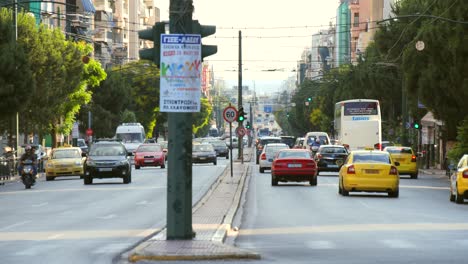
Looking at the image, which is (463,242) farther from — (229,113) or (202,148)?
(202,148)

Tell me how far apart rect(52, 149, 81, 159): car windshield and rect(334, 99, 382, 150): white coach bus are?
20136 mm

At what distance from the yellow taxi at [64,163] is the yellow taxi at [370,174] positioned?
21552 mm

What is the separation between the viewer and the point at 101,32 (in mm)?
155375

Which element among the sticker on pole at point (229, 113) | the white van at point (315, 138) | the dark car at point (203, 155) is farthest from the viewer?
the white van at point (315, 138)

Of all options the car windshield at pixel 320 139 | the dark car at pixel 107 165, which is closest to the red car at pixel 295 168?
the dark car at pixel 107 165

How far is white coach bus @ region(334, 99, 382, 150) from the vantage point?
7500cm

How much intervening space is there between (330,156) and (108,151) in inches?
556

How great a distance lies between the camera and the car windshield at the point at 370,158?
1569 inches

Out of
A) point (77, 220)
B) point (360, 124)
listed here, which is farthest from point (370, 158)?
point (360, 124)

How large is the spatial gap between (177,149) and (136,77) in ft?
441

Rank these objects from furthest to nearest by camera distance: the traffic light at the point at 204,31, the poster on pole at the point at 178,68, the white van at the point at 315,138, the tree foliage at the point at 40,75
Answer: the white van at the point at 315,138
the tree foliage at the point at 40,75
the traffic light at the point at 204,31
the poster on pole at the point at 178,68

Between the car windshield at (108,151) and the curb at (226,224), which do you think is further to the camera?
the car windshield at (108,151)

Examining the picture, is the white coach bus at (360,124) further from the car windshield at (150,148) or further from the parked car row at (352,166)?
the car windshield at (150,148)

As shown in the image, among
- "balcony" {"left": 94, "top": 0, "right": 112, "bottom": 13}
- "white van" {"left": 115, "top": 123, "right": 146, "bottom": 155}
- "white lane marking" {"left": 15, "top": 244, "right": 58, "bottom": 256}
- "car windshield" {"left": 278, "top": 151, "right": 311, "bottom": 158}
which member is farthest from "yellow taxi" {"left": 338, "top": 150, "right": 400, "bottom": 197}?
"balcony" {"left": 94, "top": 0, "right": 112, "bottom": 13}
